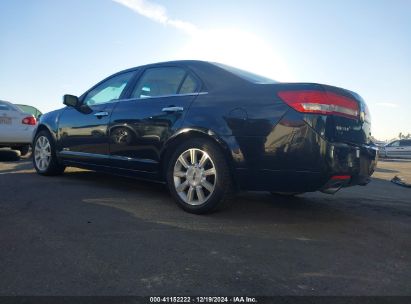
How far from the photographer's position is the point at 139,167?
14.4ft

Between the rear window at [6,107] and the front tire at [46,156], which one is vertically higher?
the rear window at [6,107]

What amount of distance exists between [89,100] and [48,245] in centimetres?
311

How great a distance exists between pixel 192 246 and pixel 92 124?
114 inches

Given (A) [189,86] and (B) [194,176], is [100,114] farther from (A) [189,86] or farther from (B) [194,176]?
(B) [194,176]

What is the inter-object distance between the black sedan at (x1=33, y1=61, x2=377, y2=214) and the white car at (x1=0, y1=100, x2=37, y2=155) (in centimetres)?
495

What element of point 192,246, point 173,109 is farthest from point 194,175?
point 192,246

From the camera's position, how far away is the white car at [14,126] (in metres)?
8.83

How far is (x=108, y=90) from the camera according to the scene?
5.24 metres

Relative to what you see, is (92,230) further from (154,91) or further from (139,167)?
(154,91)

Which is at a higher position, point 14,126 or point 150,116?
point 150,116

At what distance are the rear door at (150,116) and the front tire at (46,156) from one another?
152 centimetres

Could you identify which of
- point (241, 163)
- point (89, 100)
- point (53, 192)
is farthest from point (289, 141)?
point (89, 100)

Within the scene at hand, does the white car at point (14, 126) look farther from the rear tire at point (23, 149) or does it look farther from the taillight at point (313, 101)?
the taillight at point (313, 101)

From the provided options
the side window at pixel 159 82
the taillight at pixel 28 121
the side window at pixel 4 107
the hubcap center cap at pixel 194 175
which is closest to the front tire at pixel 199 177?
the hubcap center cap at pixel 194 175
